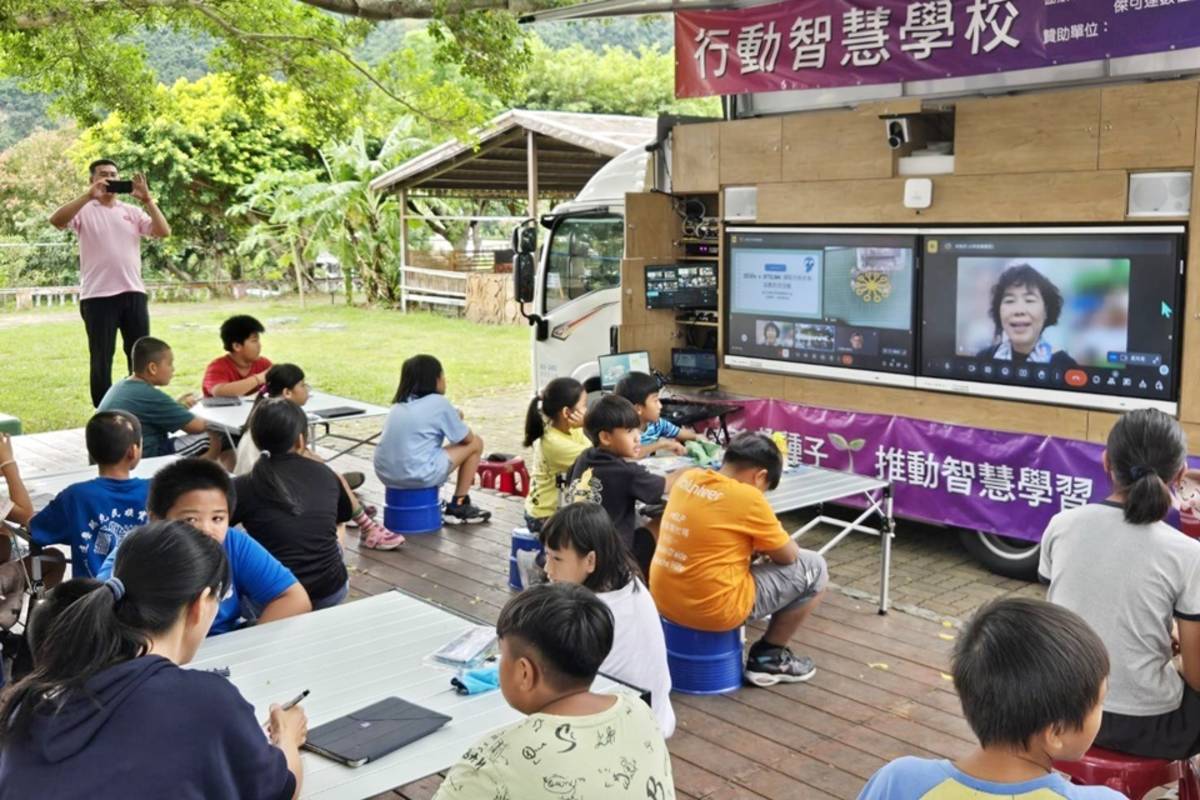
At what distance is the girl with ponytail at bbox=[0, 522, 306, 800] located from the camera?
6.90 ft

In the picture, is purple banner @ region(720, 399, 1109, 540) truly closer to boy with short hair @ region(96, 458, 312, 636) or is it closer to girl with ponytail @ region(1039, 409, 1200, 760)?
girl with ponytail @ region(1039, 409, 1200, 760)

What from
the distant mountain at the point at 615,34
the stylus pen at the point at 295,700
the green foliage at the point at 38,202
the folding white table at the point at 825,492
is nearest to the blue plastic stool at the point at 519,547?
the folding white table at the point at 825,492

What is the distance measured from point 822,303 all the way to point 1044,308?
1.51 m

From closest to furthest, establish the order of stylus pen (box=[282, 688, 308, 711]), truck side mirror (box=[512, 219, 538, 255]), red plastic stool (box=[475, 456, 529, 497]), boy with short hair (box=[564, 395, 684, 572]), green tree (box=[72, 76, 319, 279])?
stylus pen (box=[282, 688, 308, 711])
boy with short hair (box=[564, 395, 684, 572])
red plastic stool (box=[475, 456, 529, 497])
truck side mirror (box=[512, 219, 538, 255])
green tree (box=[72, 76, 319, 279])

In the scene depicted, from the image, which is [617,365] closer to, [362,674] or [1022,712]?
[362,674]

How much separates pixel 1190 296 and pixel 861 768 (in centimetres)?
312

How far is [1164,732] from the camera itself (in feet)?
10.9

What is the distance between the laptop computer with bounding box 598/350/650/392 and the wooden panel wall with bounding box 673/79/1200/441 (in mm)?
659

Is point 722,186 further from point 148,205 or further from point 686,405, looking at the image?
point 148,205

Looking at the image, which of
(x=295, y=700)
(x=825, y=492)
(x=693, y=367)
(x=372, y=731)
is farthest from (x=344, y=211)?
(x=372, y=731)

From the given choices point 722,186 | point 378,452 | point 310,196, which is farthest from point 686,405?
point 310,196

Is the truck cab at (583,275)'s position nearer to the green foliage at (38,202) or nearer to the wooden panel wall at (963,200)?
the wooden panel wall at (963,200)

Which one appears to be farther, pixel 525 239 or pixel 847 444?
pixel 525 239

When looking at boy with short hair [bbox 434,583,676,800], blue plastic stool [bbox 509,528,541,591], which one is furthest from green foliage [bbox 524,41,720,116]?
boy with short hair [bbox 434,583,676,800]
